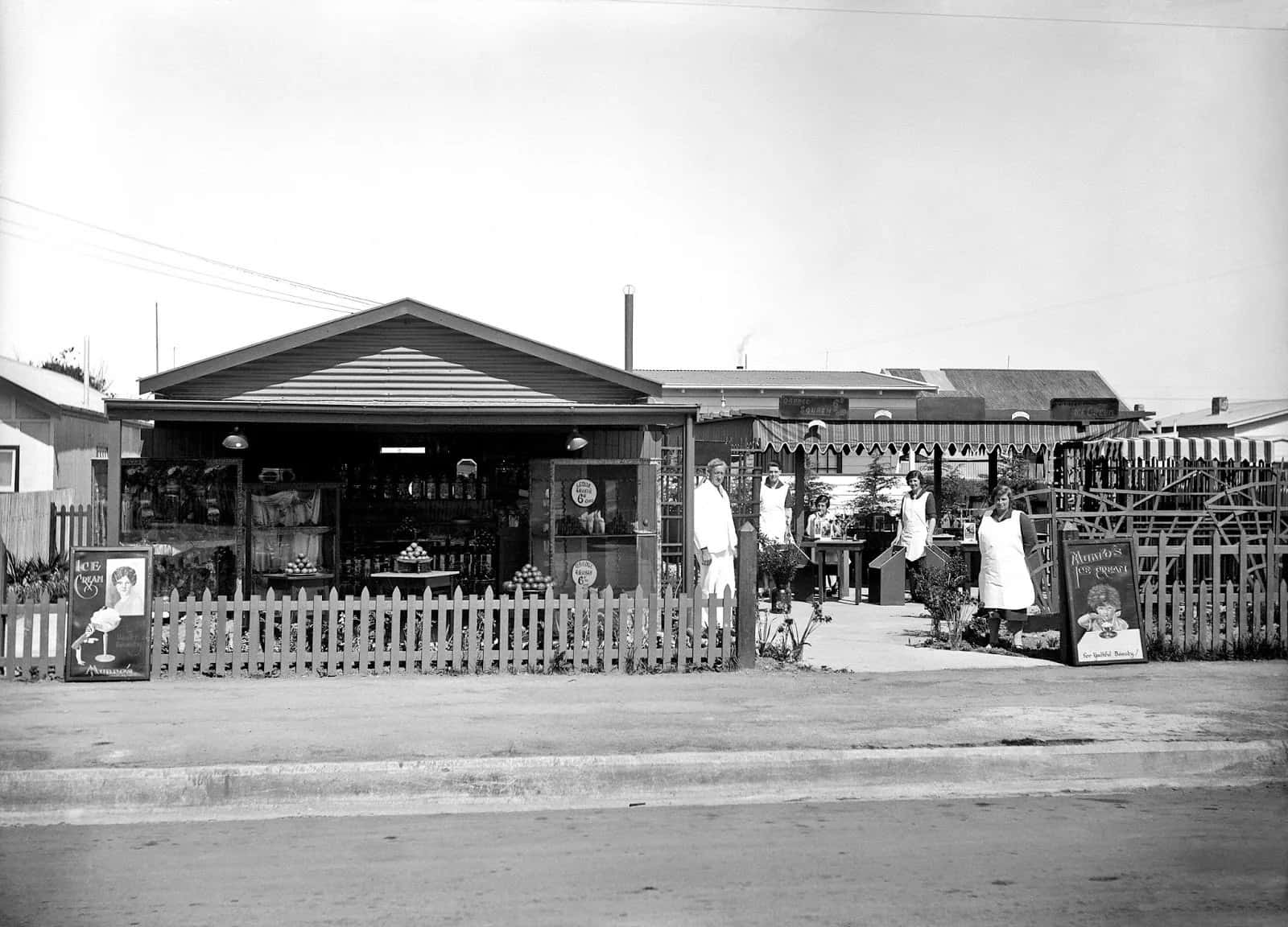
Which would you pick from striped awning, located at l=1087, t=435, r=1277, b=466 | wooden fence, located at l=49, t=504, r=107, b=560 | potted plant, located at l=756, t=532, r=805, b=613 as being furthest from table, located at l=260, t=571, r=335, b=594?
striped awning, located at l=1087, t=435, r=1277, b=466

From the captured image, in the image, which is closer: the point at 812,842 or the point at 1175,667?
the point at 812,842

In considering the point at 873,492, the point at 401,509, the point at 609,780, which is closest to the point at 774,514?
the point at 401,509

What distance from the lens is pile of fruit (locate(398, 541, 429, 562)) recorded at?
583 inches

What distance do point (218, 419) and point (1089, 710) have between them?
9.01m

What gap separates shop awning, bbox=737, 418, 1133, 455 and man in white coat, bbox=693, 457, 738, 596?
5.43 metres

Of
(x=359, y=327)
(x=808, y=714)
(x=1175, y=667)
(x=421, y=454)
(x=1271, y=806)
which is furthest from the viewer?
(x=421, y=454)

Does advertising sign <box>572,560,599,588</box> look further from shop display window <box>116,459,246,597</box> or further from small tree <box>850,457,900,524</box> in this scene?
small tree <box>850,457,900,524</box>

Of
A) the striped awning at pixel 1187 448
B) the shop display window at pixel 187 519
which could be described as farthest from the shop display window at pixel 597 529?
the striped awning at pixel 1187 448

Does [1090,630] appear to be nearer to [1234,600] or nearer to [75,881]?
[1234,600]

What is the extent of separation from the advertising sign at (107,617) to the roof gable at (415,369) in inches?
133

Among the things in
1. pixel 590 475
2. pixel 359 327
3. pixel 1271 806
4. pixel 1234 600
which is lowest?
pixel 1271 806

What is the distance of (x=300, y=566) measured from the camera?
14781mm

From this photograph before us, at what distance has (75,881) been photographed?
6.03 meters

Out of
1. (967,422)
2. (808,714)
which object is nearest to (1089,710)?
(808,714)
